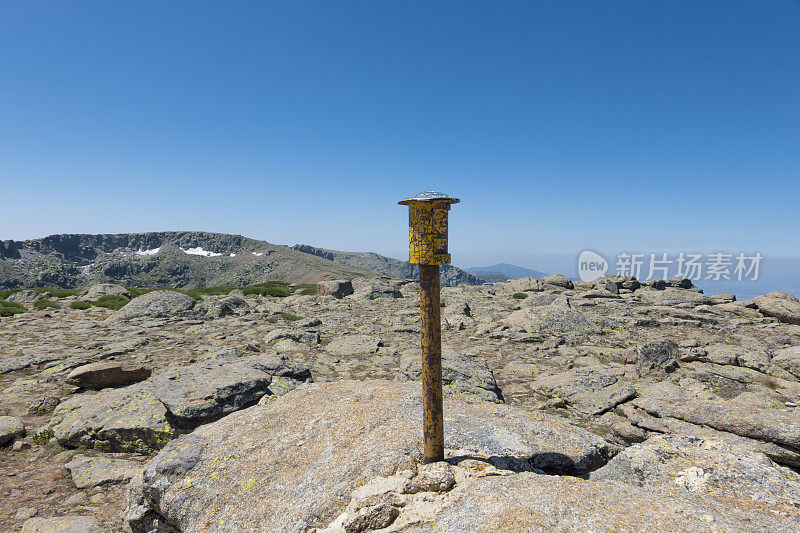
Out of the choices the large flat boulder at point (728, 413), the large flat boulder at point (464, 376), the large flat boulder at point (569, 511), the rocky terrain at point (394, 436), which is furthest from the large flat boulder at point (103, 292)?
A: the large flat boulder at point (728, 413)

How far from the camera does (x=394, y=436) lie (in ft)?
19.7

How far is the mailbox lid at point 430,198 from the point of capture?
4832 millimetres

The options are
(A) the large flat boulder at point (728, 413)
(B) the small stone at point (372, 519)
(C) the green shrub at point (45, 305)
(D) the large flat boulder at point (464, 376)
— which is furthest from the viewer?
(C) the green shrub at point (45, 305)

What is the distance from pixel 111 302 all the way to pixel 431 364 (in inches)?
1412

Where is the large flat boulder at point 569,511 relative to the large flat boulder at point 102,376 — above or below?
above

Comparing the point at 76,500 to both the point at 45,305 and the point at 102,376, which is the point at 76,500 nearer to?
the point at 102,376

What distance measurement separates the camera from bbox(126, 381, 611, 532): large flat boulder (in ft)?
17.2

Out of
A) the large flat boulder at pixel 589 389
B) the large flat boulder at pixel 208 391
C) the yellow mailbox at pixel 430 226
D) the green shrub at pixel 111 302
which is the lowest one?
the green shrub at pixel 111 302

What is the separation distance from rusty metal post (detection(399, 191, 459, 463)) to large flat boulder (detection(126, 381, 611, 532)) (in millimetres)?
701

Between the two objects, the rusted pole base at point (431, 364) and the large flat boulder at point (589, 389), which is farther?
the large flat boulder at point (589, 389)

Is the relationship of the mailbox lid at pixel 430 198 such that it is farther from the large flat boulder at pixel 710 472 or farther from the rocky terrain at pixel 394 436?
the large flat boulder at pixel 710 472

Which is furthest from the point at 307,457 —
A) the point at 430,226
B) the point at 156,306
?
the point at 156,306

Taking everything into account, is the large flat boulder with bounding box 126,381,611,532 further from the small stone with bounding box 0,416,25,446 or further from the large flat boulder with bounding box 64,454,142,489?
the small stone with bounding box 0,416,25,446

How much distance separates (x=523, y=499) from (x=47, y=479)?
9.57 m
